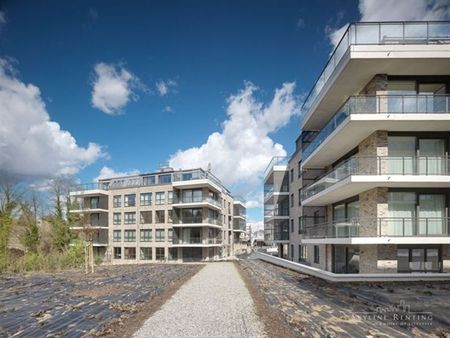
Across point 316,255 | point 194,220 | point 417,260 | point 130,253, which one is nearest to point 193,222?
point 194,220

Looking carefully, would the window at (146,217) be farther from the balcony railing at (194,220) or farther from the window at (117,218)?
the balcony railing at (194,220)

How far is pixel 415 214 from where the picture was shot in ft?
48.5

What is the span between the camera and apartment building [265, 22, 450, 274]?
13930 mm

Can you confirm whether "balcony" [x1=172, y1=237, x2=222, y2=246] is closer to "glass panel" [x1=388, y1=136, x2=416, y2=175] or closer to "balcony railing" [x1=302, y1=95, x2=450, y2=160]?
"glass panel" [x1=388, y1=136, x2=416, y2=175]

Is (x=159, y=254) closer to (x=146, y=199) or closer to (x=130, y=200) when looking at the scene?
(x=146, y=199)

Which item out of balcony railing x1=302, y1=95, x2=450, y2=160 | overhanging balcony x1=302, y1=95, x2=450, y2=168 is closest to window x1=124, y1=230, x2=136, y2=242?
overhanging balcony x1=302, y1=95, x2=450, y2=168

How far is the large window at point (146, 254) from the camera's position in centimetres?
4200

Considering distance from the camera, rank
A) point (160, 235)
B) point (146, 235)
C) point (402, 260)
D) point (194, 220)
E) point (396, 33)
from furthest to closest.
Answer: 1. point (146, 235)
2. point (160, 235)
3. point (194, 220)
4. point (396, 33)
5. point (402, 260)

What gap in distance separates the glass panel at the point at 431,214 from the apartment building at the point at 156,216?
89.0ft

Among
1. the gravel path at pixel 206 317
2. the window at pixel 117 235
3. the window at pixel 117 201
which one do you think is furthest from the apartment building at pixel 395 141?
the window at pixel 117 201

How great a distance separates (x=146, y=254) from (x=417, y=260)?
34.3m

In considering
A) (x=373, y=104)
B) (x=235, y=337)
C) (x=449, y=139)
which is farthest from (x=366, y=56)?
(x=235, y=337)

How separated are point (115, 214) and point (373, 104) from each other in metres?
39.2

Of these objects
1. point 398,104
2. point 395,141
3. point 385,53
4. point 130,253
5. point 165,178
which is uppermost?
point 385,53
